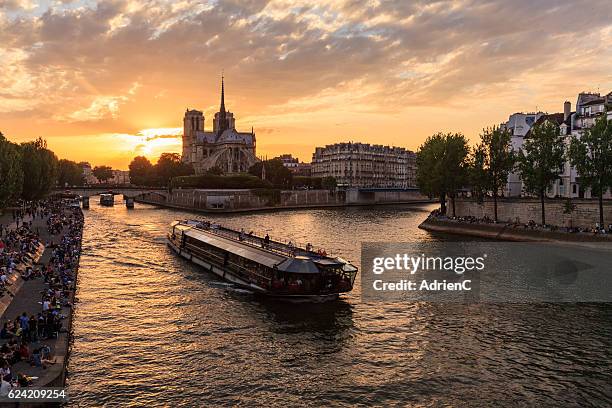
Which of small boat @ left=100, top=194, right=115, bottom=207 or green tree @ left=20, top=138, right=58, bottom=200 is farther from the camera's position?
small boat @ left=100, top=194, right=115, bottom=207

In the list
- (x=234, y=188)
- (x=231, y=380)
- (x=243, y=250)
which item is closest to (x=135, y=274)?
(x=243, y=250)

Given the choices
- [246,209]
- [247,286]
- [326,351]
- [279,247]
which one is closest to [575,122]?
[279,247]

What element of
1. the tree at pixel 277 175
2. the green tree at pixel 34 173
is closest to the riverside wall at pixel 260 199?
the tree at pixel 277 175

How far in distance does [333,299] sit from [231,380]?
13714 mm

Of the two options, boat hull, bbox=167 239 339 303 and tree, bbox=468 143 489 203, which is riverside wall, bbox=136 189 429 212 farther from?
boat hull, bbox=167 239 339 303

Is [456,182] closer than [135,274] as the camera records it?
No

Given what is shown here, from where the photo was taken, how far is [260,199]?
5669 inches

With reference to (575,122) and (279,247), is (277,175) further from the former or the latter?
(279,247)

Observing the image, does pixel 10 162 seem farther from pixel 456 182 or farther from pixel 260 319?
pixel 456 182

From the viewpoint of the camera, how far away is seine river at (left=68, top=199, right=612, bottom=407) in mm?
21578

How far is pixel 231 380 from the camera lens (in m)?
22.9

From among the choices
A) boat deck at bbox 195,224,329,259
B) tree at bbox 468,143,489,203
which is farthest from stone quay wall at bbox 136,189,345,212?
boat deck at bbox 195,224,329,259

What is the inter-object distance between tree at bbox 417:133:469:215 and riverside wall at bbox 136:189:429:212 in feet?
173

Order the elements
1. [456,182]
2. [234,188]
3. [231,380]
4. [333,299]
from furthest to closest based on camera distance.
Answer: [234,188] < [456,182] < [333,299] < [231,380]
